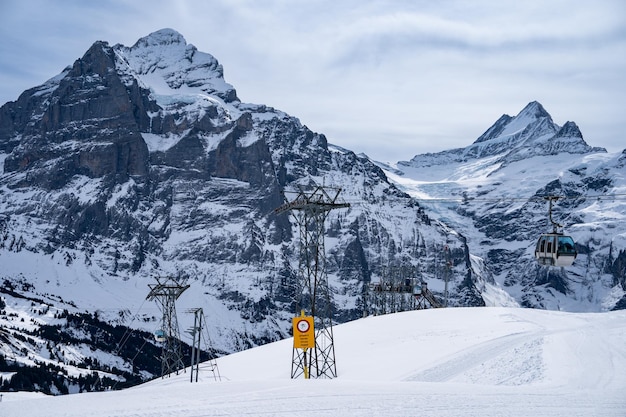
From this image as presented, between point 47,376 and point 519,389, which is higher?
point 519,389

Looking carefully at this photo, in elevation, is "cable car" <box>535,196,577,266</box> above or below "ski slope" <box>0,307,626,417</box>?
above

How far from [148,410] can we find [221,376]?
38017 millimetres

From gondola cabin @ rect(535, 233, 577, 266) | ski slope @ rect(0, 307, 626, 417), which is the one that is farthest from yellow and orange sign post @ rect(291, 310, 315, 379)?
gondola cabin @ rect(535, 233, 577, 266)

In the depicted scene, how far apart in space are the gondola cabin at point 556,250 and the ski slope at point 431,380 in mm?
5019

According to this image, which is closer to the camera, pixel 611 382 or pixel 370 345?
pixel 611 382

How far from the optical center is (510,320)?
203 feet

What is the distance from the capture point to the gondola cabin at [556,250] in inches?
1173

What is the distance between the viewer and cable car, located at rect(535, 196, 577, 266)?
29.8 m

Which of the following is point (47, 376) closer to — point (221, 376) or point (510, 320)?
point (221, 376)

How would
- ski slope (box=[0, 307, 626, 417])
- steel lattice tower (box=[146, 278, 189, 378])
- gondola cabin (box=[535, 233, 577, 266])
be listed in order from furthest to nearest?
steel lattice tower (box=[146, 278, 189, 378]), gondola cabin (box=[535, 233, 577, 266]), ski slope (box=[0, 307, 626, 417])

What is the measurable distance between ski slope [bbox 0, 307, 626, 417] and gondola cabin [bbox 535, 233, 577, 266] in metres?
5.02

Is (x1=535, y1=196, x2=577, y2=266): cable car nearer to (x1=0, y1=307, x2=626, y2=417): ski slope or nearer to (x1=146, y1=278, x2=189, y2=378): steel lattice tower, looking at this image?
(x1=0, y1=307, x2=626, y2=417): ski slope

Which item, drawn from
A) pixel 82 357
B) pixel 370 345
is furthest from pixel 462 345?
pixel 82 357

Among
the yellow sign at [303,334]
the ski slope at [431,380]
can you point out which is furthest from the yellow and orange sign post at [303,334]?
the ski slope at [431,380]
